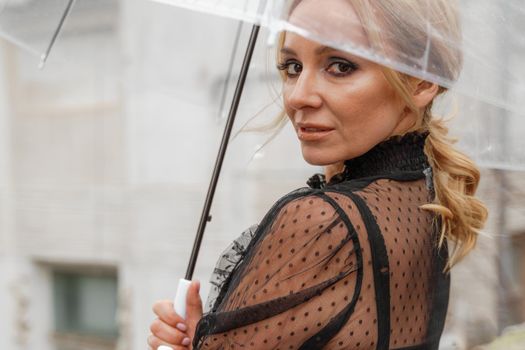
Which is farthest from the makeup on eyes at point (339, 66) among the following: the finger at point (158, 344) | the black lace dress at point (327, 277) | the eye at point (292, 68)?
the finger at point (158, 344)

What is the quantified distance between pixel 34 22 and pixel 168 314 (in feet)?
3.96

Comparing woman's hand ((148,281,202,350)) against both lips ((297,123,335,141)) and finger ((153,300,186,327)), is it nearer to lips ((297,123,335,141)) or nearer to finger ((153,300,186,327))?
finger ((153,300,186,327))

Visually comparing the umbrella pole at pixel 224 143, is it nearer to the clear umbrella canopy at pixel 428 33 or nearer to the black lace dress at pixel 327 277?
the clear umbrella canopy at pixel 428 33

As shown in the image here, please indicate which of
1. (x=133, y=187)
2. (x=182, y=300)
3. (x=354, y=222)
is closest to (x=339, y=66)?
(x=354, y=222)

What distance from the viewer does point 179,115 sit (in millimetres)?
5289

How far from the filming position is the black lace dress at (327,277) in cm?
144

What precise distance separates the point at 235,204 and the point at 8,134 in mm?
2177

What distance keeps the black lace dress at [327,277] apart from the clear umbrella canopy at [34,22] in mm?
1331

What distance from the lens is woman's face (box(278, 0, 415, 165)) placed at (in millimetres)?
1584

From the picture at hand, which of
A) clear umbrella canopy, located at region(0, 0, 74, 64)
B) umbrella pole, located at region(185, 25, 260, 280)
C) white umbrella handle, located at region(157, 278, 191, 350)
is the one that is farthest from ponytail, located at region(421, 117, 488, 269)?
clear umbrella canopy, located at region(0, 0, 74, 64)

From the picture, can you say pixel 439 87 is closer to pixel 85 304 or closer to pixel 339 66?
pixel 339 66

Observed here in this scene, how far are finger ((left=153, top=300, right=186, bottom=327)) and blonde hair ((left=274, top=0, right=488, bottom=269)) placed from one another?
596 mm

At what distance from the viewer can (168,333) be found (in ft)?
5.83

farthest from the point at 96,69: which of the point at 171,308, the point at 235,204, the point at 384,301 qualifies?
the point at 384,301
